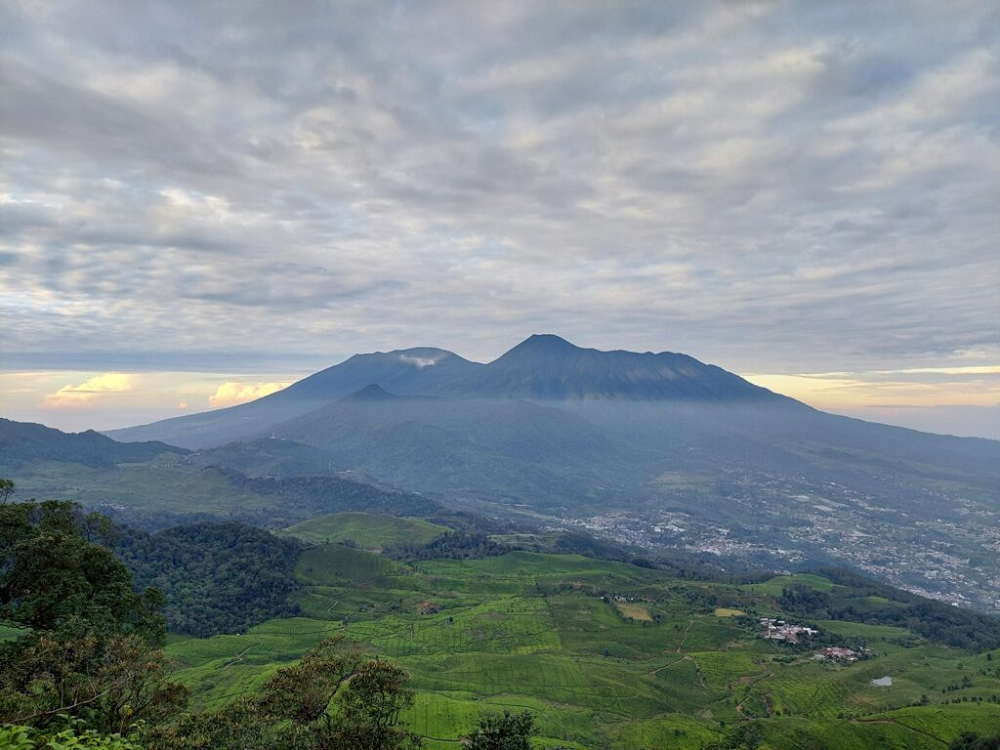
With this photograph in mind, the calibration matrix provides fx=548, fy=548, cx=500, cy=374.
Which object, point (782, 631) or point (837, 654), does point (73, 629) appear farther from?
point (782, 631)

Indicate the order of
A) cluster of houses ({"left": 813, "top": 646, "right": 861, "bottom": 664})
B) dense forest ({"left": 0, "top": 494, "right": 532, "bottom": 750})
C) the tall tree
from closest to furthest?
dense forest ({"left": 0, "top": 494, "right": 532, "bottom": 750}) → the tall tree → cluster of houses ({"left": 813, "top": 646, "right": 861, "bottom": 664})

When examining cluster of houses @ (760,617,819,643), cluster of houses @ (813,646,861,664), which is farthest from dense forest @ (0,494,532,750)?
cluster of houses @ (760,617,819,643)

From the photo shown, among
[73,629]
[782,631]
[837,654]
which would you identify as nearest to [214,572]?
[73,629]

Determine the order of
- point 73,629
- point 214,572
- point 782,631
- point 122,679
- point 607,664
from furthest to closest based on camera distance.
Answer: point 214,572 < point 782,631 < point 607,664 < point 73,629 < point 122,679

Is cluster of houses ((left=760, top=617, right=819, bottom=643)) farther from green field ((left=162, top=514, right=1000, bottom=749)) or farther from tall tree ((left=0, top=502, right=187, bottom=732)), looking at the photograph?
tall tree ((left=0, top=502, right=187, bottom=732))

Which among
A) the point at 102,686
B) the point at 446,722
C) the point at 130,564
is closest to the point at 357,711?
the point at 102,686

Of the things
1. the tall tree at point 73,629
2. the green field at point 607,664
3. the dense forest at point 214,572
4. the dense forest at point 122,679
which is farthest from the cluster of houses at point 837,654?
the tall tree at point 73,629

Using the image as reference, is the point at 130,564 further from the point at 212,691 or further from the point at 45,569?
the point at 45,569

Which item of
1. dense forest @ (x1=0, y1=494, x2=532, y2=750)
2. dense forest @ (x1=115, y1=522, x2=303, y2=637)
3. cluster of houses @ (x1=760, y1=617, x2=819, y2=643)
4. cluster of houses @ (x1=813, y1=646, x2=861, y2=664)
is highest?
dense forest @ (x1=0, y1=494, x2=532, y2=750)
